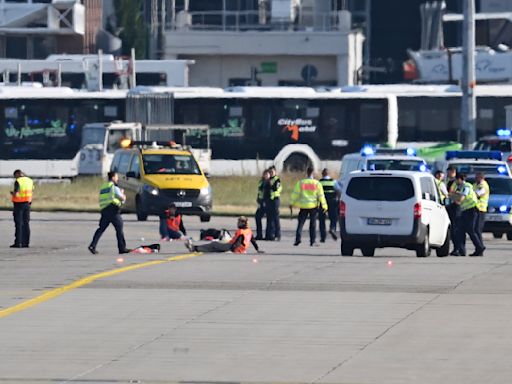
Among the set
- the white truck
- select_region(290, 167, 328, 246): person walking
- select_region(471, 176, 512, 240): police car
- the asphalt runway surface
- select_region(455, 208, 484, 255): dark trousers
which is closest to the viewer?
the asphalt runway surface

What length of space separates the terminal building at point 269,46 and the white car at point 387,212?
4576 centimetres

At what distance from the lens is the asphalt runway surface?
1521 centimetres

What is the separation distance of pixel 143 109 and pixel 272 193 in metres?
22.7

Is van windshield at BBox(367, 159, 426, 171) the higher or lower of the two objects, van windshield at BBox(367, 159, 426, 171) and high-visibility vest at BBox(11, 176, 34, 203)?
the higher

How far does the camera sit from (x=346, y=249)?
98.9ft

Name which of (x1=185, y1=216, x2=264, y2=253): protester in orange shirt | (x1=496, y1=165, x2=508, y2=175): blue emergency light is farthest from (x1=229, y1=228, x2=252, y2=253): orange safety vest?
(x1=496, y1=165, x2=508, y2=175): blue emergency light

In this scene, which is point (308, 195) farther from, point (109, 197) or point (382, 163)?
point (109, 197)

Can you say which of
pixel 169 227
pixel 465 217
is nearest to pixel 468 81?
pixel 169 227

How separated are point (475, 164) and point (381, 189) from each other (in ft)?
31.9

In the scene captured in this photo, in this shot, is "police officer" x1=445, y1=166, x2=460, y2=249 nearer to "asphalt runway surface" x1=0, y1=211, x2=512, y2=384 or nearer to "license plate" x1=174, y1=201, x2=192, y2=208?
"asphalt runway surface" x1=0, y1=211, x2=512, y2=384

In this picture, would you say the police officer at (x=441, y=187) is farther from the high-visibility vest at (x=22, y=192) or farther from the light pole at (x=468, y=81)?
the light pole at (x=468, y=81)

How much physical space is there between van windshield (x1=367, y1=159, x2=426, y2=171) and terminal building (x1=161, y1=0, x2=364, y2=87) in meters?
37.4

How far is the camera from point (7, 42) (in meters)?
79.1

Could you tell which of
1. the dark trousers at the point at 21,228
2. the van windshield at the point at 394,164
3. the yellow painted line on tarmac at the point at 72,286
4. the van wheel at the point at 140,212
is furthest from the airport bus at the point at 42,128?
the yellow painted line on tarmac at the point at 72,286
